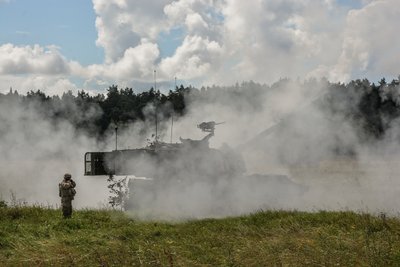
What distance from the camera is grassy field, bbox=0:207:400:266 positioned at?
32.1 feet

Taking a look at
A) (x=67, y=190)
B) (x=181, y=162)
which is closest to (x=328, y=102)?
(x=181, y=162)

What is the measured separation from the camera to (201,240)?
12.7m

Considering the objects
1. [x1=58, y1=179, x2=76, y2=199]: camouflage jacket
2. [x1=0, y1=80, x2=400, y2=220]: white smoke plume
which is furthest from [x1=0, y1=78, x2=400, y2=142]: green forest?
[x1=58, y1=179, x2=76, y2=199]: camouflage jacket

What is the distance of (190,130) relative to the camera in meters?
29.7

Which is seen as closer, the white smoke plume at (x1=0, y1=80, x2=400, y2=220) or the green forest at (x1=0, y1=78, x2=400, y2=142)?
the white smoke plume at (x1=0, y1=80, x2=400, y2=220)

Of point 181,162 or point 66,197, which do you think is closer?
point 66,197

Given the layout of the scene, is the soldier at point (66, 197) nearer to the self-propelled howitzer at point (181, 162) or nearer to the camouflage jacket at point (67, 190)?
the camouflage jacket at point (67, 190)

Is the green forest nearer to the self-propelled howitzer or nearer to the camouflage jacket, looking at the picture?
the self-propelled howitzer

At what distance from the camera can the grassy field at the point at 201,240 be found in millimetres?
9781

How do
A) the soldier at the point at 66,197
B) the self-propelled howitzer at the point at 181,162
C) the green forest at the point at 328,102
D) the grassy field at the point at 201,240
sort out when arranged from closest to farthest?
the grassy field at the point at 201,240, the soldier at the point at 66,197, the self-propelled howitzer at the point at 181,162, the green forest at the point at 328,102

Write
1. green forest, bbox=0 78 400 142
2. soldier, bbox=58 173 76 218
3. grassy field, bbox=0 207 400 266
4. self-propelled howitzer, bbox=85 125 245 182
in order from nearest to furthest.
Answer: grassy field, bbox=0 207 400 266 < soldier, bbox=58 173 76 218 < self-propelled howitzer, bbox=85 125 245 182 < green forest, bbox=0 78 400 142

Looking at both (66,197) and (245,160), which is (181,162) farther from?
(66,197)

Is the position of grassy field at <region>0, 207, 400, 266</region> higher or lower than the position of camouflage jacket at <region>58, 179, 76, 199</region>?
lower

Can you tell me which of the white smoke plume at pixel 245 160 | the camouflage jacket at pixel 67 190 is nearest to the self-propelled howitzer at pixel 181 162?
the white smoke plume at pixel 245 160
